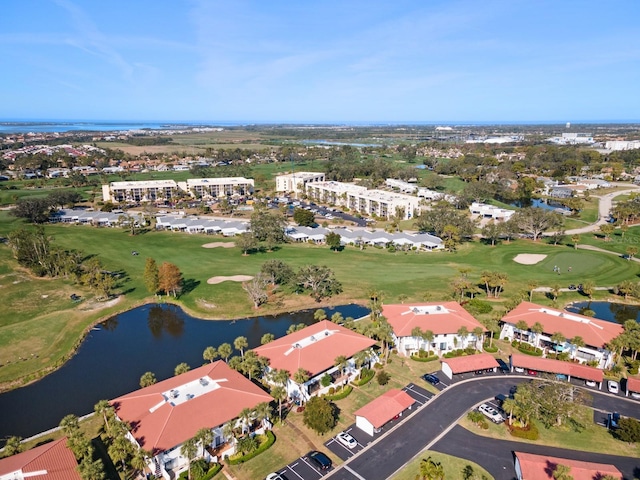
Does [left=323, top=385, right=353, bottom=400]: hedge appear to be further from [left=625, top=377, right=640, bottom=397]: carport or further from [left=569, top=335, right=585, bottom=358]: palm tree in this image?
[left=625, top=377, right=640, bottom=397]: carport

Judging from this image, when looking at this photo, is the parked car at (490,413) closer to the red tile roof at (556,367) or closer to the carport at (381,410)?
the carport at (381,410)

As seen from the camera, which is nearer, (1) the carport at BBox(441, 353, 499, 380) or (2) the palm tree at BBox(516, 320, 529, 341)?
(1) the carport at BBox(441, 353, 499, 380)

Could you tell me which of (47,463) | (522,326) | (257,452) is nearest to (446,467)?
(257,452)

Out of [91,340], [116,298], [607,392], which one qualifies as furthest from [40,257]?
[607,392]

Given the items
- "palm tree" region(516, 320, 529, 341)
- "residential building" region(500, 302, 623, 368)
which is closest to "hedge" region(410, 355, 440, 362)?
"palm tree" region(516, 320, 529, 341)

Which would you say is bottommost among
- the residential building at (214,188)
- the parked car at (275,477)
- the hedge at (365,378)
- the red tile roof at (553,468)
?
the hedge at (365,378)

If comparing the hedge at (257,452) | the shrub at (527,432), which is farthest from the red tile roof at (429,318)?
the hedge at (257,452)
